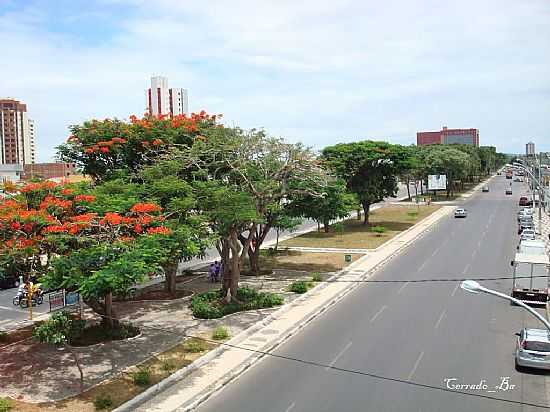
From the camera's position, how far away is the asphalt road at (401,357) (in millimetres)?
16562

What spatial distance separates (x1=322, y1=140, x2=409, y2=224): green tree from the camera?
59.0 metres

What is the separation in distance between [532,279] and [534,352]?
914 cm

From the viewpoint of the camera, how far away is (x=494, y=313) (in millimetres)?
26297

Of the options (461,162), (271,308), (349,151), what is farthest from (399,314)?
(461,162)

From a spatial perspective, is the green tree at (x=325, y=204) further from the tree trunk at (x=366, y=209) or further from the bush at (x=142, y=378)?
the bush at (x=142, y=378)

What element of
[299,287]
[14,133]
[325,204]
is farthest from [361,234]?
[14,133]

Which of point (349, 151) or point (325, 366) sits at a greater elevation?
point (349, 151)

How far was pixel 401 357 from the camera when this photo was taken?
20.3 metres

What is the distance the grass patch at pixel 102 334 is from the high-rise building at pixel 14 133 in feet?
362

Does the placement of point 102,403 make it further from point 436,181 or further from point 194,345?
point 436,181

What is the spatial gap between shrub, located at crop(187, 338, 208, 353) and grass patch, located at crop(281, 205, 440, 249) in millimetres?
26351

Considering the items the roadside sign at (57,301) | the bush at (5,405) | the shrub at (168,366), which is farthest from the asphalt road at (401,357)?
the roadside sign at (57,301)

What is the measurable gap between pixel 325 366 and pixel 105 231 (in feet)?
28.9

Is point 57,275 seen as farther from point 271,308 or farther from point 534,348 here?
point 534,348
